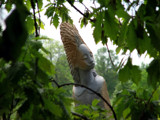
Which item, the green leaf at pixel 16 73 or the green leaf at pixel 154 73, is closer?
the green leaf at pixel 16 73

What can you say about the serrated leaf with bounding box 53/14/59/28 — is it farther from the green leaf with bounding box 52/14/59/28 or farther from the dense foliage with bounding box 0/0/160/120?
the dense foliage with bounding box 0/0/160/120

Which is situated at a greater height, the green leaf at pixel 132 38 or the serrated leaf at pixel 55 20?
the serrated leaf at pixel 55 20

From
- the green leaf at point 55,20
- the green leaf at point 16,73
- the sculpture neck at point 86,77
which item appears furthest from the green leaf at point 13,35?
the sculpture neck at point 86,77

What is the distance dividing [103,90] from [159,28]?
11.1 feet

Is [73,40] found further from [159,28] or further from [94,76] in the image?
[159,28]

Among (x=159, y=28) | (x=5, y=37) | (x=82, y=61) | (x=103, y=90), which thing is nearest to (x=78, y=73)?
(x=82, y=61)

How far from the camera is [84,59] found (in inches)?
158

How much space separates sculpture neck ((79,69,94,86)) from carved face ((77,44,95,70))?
10cm

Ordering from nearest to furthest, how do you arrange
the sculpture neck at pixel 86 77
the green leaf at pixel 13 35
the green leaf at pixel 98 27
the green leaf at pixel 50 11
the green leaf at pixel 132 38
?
1. the green leaf at pixel 13 35
2. the green leaf at pixel 132 38
3. the green leaf at pixel 98 27
4. the green leaf at pixel 50 11
5. the sculpture neck at pixel 86 77

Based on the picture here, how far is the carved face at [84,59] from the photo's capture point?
4.01 metres

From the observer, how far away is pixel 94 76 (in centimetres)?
420

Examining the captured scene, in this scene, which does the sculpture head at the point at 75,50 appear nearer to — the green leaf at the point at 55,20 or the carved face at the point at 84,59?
the carved face at the point at 84,59

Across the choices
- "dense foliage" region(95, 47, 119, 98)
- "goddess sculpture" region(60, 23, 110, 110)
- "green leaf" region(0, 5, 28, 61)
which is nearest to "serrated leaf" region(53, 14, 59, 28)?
"green leaf" region(0, 5, 28, 61)

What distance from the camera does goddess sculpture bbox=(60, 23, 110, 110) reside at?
396 cm
